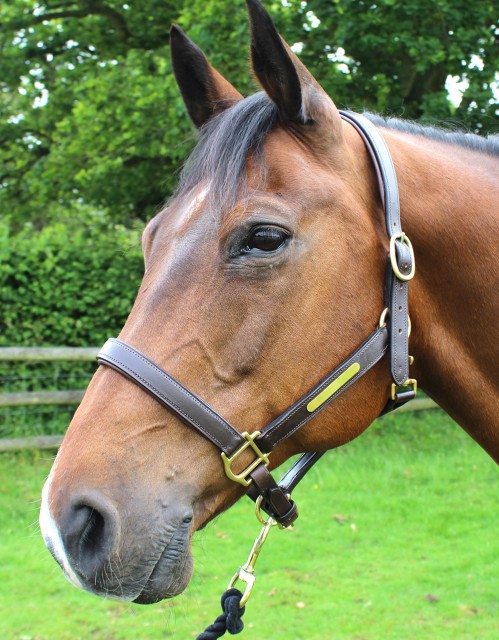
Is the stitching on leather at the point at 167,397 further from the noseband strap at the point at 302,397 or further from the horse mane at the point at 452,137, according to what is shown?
the horse mane at the point at 452,137

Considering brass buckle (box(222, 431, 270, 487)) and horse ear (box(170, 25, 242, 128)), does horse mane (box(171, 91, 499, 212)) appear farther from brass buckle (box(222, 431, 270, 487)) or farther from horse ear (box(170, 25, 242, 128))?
brass buckle (box(222, 431, 270, 487))

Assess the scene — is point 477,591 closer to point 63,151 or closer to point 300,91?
point 300,91

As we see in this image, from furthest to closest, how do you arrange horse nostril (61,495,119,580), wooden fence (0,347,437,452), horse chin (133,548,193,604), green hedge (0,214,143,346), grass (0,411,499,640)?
green hedge (0,214,143,346) < wooden fence (0,347,437,452) < grass (0,411,499,640) < horse chin (133,548,193,604) < horse nostril (61,495,119,580)

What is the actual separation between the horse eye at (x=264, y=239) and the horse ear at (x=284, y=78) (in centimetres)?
40

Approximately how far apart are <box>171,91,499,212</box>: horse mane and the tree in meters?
3.89

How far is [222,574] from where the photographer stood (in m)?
5.50

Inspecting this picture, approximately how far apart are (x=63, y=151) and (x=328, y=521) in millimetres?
8206

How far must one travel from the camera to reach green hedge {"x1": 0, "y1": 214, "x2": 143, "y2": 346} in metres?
8.16

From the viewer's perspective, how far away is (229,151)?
2.03 m

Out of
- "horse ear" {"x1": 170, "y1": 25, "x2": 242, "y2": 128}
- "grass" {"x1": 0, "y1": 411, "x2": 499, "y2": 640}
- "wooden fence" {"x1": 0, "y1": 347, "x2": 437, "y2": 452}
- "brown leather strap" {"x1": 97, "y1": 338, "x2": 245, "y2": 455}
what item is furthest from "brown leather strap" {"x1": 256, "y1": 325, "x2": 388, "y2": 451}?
"wooden fence" {"x1": 0, "y1": 347, "x2": 437, "y2": 452}

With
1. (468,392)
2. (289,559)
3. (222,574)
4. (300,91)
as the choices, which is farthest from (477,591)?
(300,91)

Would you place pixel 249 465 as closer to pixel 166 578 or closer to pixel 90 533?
pixel 166 578

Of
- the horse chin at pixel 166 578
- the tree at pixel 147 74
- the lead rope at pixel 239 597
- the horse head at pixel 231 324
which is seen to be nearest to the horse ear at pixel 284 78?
the horse head at pixel 231 324

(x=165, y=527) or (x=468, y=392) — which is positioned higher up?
(x=468, y=392)
